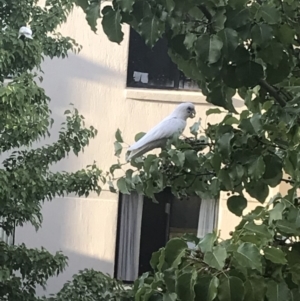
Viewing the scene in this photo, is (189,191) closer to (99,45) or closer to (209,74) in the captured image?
(209,74)

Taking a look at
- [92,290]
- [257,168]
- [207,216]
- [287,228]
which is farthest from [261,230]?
[207,216]

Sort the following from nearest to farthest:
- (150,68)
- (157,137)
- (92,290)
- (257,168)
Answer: (257,168) < (157,137) < (92,290) < (150,68)

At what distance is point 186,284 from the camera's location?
39.1 inches

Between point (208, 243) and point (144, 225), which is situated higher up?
point (208, 243)

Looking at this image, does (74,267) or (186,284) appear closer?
(186,284)

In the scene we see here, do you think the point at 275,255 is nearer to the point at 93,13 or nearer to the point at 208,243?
the point at 208,243

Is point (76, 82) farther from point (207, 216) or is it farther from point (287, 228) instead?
point (287, 228)

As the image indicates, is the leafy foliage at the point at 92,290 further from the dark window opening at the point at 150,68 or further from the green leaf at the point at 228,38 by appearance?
the green leaf at the point at 228,38

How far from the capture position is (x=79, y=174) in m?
2.93

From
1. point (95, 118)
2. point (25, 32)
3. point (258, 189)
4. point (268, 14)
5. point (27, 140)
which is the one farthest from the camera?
point (95, 118)

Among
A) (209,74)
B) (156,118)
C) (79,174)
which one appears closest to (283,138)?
(209,74)

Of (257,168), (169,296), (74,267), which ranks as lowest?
(74,267)

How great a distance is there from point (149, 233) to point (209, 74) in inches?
131

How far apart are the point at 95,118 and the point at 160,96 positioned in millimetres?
532
